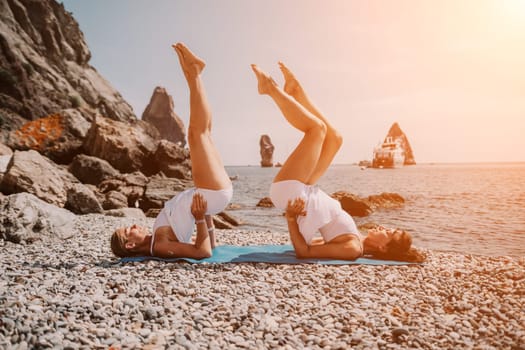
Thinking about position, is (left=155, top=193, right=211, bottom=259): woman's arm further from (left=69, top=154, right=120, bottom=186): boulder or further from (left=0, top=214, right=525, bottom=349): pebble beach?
(left=69, top=154, right=120, bottom=186): boulder

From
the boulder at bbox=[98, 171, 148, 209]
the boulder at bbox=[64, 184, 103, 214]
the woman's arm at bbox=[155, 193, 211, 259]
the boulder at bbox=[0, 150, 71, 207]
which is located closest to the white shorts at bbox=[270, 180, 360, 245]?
the woman's arm at bbox=[155, 193, 211, 259]

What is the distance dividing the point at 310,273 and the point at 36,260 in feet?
13.9

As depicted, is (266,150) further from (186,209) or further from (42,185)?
(186,209)

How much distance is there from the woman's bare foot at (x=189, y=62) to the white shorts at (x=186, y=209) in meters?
1.71

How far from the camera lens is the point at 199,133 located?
4.95 meters

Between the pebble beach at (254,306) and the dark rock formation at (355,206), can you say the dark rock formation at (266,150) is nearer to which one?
the dark rock formation at (355,206)

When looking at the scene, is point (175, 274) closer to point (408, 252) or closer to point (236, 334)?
point (236, 334)

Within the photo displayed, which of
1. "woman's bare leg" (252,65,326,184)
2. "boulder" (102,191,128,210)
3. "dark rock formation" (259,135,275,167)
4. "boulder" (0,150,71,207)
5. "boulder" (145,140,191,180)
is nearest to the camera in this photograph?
"woman's bare leg" (252,65,326,184)

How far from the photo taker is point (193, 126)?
495 centimetres

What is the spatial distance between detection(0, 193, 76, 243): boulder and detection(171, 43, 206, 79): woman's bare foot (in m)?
4.55

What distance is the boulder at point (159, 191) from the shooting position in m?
15.8

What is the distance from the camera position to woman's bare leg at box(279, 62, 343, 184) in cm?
545

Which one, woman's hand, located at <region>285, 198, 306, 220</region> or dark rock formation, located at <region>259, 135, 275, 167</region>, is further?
dark rock formation, located at <region>259, 135, 275, 167</region>

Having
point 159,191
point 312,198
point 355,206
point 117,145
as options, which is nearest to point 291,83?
point 312,198
